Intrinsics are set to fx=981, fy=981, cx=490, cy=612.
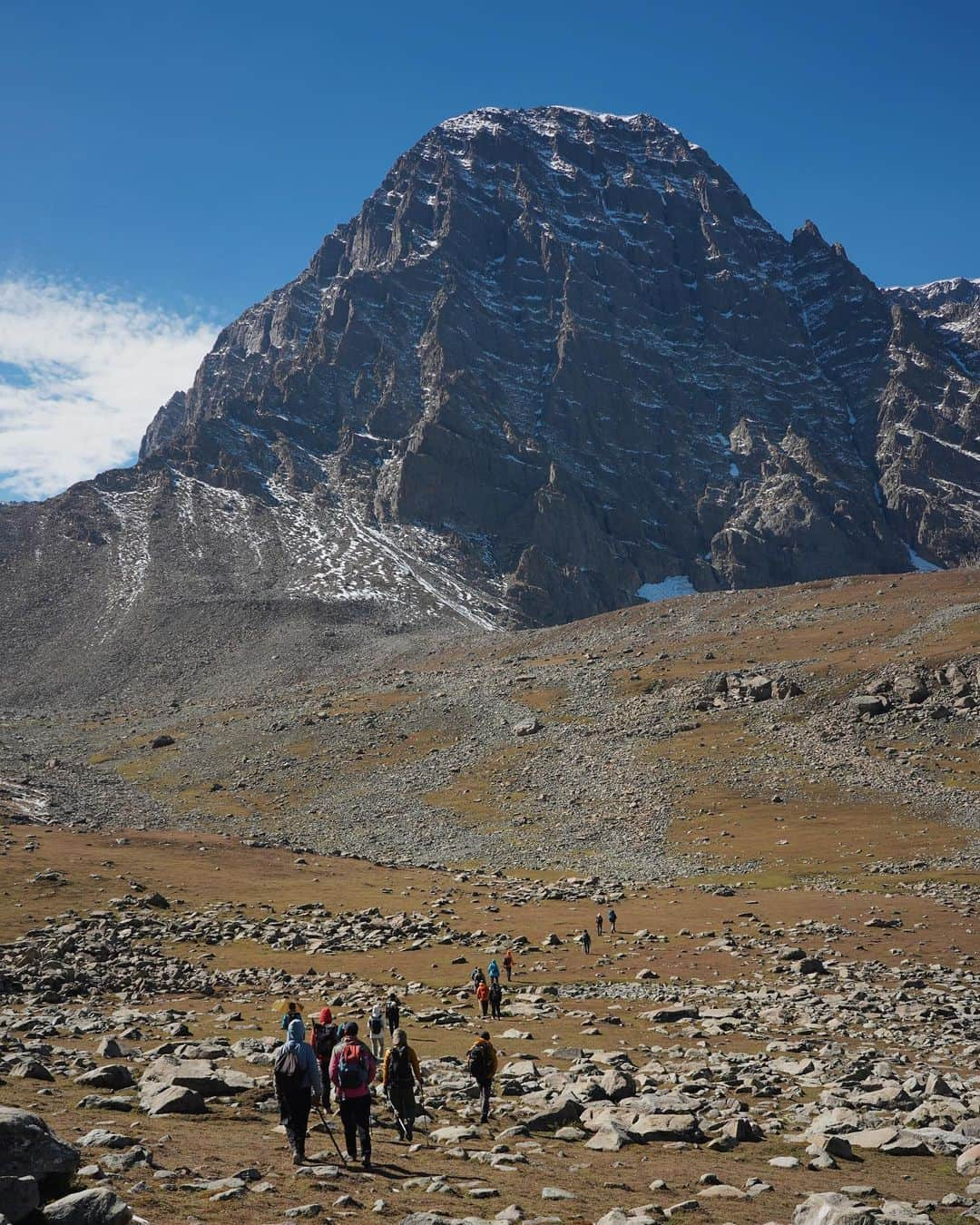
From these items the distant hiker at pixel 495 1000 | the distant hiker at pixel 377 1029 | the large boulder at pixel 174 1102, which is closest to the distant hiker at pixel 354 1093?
the large boulder at pixel 174 1102

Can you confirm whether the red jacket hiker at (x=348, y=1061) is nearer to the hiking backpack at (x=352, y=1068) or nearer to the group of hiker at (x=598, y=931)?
the hiking backpack at (x=352, y=1068)

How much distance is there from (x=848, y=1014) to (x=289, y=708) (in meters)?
101

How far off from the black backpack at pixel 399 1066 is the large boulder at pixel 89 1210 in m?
7.06

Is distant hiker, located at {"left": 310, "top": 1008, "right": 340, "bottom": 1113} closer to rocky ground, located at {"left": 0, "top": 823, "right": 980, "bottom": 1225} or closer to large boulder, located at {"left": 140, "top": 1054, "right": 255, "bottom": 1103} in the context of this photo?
rocky ground, located at {"left": 0, "top": 823, "right": 980, "bottom": 1225}

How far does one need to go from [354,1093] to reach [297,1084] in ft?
3.22

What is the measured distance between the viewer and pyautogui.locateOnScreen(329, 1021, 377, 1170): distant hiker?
51.6 ft

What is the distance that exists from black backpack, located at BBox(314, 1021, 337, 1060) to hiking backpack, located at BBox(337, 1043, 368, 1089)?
2901 mm

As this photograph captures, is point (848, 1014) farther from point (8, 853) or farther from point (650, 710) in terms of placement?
point (650, 710)

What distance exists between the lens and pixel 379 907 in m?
52.0

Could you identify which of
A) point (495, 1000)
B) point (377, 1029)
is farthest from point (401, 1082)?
point (495, 1000)

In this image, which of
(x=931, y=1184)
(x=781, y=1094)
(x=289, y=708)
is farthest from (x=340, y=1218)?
A: (x=289, y=708)

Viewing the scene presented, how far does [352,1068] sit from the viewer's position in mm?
16141

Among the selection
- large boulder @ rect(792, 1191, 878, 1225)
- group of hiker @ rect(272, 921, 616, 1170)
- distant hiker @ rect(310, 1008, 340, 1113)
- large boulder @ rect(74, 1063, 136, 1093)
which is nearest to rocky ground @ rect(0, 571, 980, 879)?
group of hiker @ rect(272, 921, 616, 1170)

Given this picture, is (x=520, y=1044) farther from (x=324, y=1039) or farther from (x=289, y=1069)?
(x=289, y=1069)
